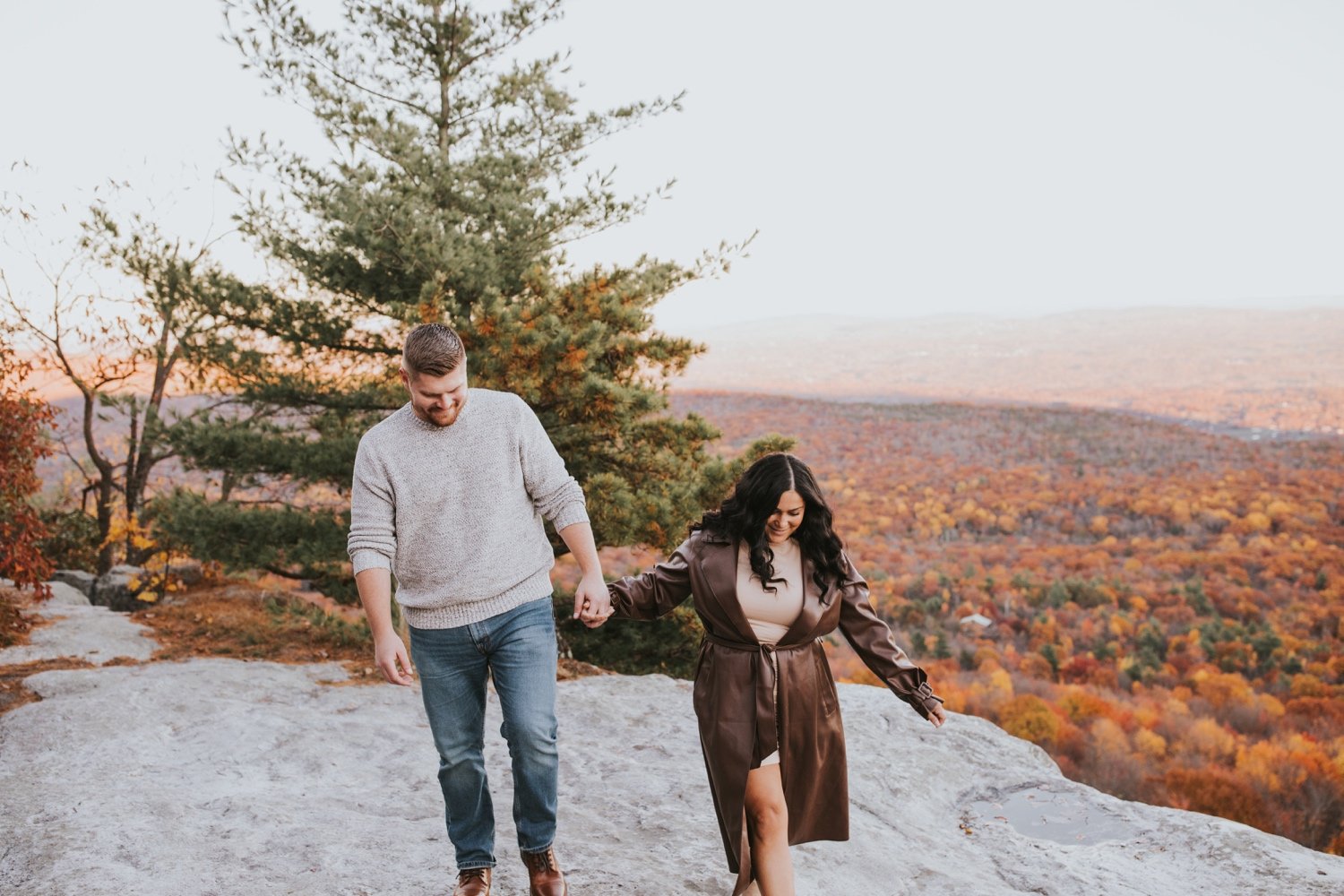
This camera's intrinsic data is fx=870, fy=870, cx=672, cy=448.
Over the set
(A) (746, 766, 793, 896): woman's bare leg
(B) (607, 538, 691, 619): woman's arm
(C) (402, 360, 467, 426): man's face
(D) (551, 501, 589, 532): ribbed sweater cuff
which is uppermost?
(C) (402, 360, 467, 426): man's face

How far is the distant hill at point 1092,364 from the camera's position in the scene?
7688cm

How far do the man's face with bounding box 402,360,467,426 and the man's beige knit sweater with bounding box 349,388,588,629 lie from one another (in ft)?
0.20

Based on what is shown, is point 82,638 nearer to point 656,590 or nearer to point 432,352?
point 656,590

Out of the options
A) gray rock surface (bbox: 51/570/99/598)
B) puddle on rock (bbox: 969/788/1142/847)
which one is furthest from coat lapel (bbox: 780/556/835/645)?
gray rock surface (bbox: 51/570/99/598)

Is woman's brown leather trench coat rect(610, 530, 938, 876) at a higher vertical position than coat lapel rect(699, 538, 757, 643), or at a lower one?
lower

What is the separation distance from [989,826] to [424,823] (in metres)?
2.33

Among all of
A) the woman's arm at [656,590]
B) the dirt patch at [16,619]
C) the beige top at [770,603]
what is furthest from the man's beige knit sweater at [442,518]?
the dirt patch at [16,619]

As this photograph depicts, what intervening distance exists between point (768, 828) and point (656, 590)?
75cm

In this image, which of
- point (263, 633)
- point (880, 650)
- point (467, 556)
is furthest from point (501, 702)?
point (263, 633)

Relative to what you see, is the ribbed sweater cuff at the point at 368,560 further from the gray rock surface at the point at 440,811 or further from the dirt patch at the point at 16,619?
the dirt patch at the point at 16,619

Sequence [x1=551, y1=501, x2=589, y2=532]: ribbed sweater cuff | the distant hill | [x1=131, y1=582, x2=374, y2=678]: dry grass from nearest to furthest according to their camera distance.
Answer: [x1=551, y1=501, x2=589, y2=532]: ribbed sweater cuff, [x1=131, y1=582, x2=374, y2=678]: dry grass, the distant hill

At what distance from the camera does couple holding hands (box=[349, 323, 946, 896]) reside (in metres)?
2.25

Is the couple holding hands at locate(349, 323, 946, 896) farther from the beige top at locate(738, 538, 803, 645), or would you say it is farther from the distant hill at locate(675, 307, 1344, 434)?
the distant hill at locate(675, 307, 1344, 434)

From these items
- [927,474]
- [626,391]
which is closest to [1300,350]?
[927,474]
